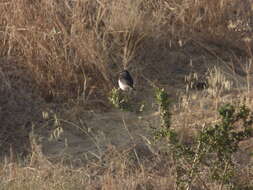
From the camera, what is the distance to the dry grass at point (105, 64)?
4000 mm

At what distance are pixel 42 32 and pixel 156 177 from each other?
1715 millimetres

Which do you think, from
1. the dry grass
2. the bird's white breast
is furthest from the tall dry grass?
the bird's white breast

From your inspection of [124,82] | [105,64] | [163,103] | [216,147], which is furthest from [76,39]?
[216,147]

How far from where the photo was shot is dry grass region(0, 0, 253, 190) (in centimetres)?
400

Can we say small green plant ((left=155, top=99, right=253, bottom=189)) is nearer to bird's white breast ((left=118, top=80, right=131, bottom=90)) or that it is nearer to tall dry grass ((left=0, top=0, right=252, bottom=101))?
bird's white breast ((left=118, top=80, right=131, bottom=90))

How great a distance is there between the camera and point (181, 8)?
19.4 ft

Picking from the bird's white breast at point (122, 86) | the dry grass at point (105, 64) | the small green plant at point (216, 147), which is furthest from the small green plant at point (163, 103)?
the bird's white breast at point (122, 86)

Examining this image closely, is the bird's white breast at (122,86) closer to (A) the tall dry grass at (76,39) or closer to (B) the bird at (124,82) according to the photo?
(B) the bird at (124,82)

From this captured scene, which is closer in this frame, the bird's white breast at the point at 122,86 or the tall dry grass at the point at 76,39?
the bird's white breast at the point at 122,86

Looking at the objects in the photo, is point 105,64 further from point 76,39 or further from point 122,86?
point 122,86

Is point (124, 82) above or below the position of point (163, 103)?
below

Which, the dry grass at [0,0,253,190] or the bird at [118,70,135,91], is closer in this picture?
the dry grass at [0,0,253,190]

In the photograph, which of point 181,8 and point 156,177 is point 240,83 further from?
point 156,177

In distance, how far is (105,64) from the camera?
508 centimetres
